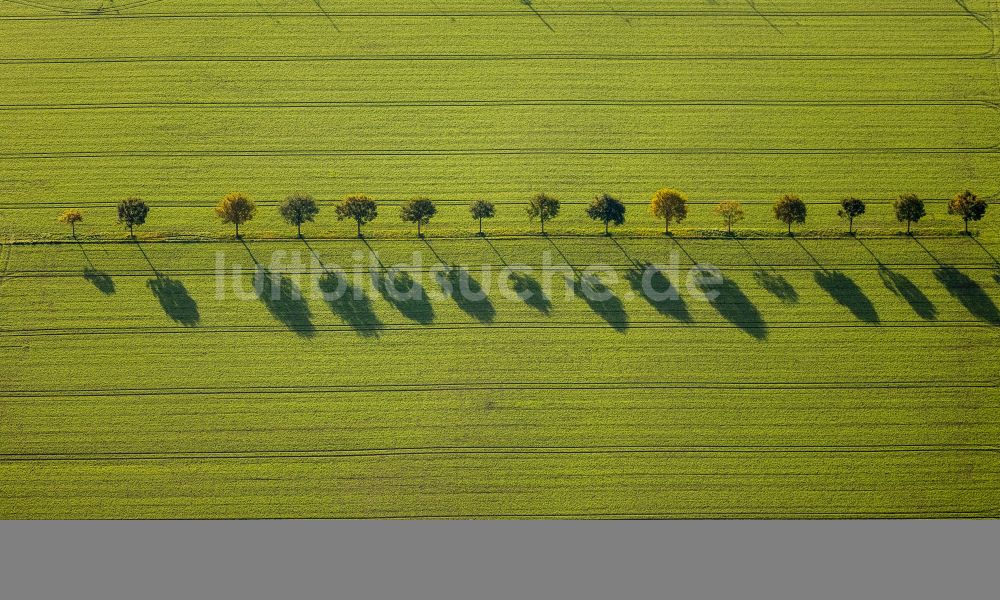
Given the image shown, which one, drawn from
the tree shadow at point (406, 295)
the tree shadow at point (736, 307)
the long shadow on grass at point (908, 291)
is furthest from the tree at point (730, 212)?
the tree shadow at point (406, 295)

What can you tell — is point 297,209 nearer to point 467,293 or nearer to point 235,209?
point 235,209

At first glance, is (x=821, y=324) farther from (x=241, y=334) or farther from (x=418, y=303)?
(x=241, y=334)

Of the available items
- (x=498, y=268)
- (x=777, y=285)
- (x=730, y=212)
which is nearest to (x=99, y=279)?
(x=498, y=268)

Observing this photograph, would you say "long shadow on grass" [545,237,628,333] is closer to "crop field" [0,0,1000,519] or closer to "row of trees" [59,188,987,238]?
"crop field" [0,0,1000,519]

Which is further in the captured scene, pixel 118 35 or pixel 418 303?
pixel 118 35

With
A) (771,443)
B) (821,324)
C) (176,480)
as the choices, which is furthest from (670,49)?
(176,480)

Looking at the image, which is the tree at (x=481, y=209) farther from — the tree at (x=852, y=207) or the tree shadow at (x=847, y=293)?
the tree at (x=852, y=207)

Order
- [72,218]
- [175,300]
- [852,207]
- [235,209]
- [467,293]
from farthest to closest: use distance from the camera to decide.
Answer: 1. [72,218]
2. [235,209]
3. [852,207]
4. [467,293]
5. [175,300]

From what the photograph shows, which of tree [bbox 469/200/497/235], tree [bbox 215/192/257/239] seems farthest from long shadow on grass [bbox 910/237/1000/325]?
tree [bbox 215/192/257/239]
